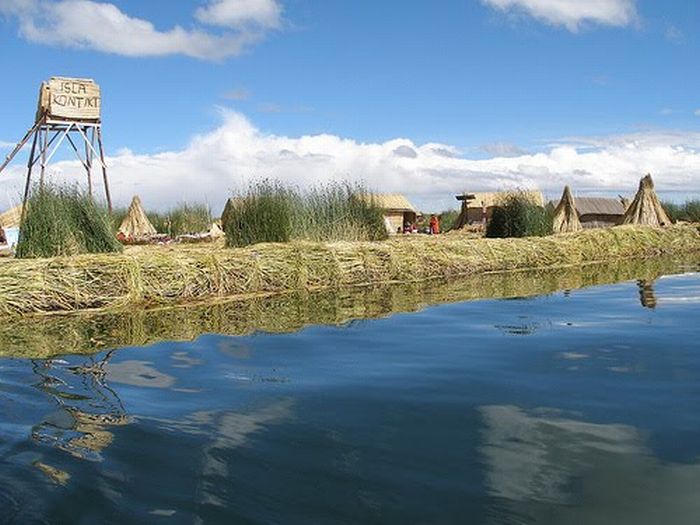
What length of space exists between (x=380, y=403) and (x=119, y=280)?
16.1 ft

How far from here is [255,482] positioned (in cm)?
267

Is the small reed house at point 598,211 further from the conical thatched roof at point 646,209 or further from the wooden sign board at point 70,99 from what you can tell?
the wooden sign board at point 70,99

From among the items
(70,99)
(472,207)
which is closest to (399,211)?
(472,207)

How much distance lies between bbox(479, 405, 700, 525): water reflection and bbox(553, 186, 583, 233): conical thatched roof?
796 inches

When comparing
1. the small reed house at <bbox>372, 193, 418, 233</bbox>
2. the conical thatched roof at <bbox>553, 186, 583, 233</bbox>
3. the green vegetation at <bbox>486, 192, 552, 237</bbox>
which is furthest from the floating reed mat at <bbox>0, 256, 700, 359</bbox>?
the small reed house at <bbox>372, 193, 418, 233</bbox>

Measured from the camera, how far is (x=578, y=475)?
2699 millimetres

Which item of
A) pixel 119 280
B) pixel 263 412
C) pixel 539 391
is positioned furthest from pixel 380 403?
pixel 119 280

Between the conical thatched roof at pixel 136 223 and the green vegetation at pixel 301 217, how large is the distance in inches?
374

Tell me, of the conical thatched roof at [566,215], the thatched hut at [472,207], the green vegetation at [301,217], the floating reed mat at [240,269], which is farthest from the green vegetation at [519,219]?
the thatched hut at [472,207]

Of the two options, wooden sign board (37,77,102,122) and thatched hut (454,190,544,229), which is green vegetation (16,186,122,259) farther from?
thatched hut (454,190,544,229)

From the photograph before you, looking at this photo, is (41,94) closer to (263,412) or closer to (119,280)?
(119,280)

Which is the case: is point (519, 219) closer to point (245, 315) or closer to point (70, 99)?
point (70, 99)

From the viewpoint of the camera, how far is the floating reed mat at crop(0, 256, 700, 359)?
5.71 meters

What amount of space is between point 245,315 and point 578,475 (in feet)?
16.1
